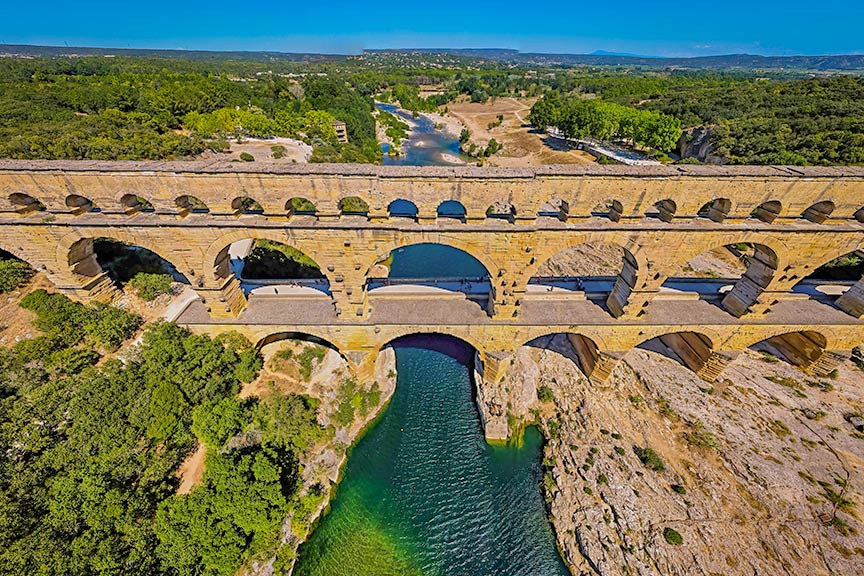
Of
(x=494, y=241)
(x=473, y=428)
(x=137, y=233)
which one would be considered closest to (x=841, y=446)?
(x=473, y=428)

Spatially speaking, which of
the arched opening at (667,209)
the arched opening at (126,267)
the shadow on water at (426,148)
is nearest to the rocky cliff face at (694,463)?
the arched opening at (667,209)

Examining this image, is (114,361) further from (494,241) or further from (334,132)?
(334,132)

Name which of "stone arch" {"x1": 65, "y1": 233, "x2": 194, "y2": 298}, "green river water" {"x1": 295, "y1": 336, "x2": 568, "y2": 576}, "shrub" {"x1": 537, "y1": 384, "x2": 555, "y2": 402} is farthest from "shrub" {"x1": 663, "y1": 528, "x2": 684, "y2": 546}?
"stone arch" {"x1": 65, "y1": 233, "x2": 194, "y2": 298}

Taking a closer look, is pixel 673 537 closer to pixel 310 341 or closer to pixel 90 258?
pixel 310 341

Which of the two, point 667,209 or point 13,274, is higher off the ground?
point 667,209

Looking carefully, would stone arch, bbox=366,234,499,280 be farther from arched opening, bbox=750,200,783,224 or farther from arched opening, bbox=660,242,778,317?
arched opening, bbox=750,200,783,224

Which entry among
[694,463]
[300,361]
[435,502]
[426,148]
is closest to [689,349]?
[694,463]

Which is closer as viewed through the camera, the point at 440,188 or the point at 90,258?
the point at 440,188
